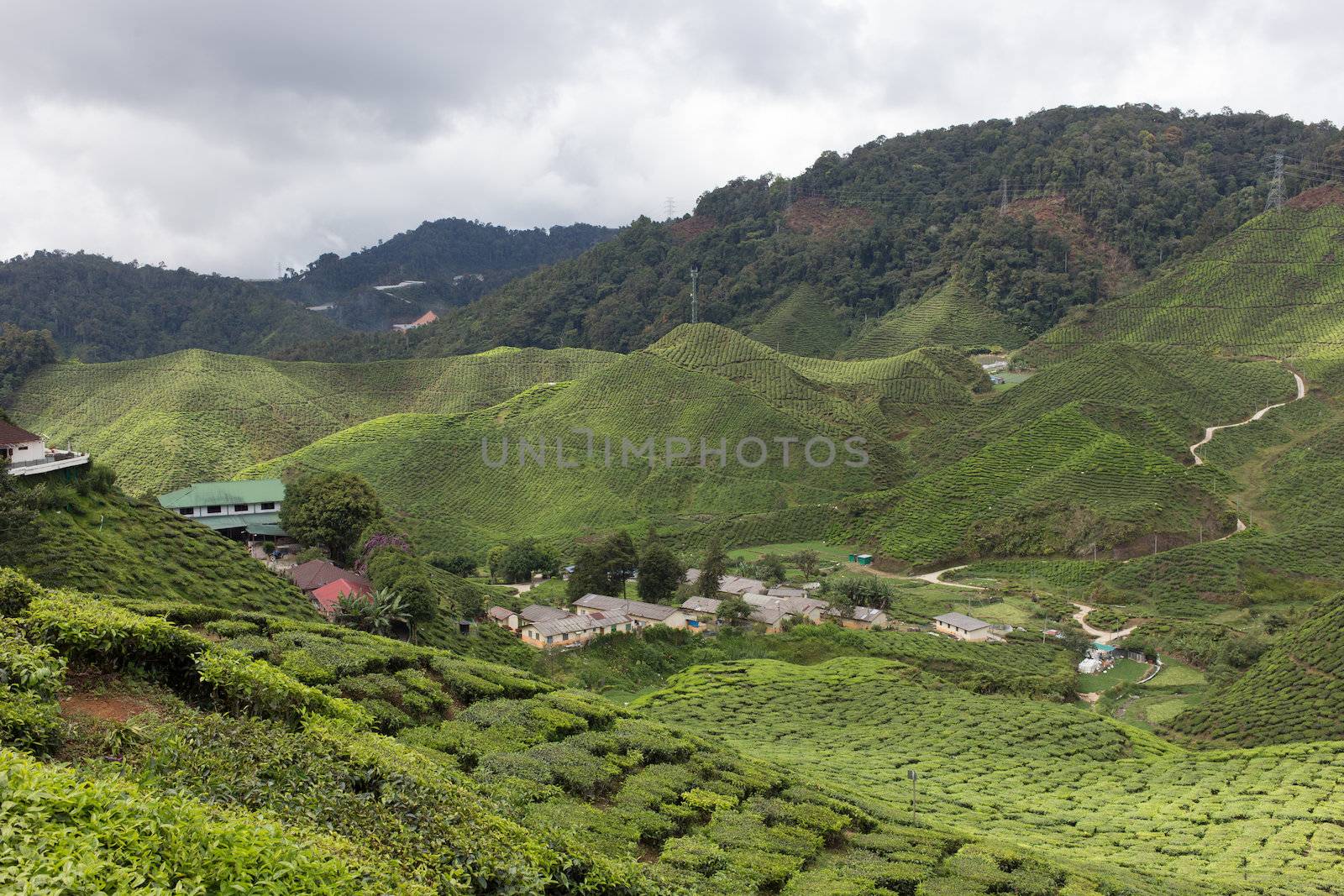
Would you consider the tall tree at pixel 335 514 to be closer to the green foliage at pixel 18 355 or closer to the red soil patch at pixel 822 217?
the green foliage at pixel 18 355

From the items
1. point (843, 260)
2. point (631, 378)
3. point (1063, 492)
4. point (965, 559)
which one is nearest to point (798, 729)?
point (965, 559)

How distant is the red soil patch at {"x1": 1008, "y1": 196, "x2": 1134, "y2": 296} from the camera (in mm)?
109688

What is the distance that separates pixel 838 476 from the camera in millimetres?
A: 72062

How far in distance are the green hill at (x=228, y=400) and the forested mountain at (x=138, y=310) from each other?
37687mm

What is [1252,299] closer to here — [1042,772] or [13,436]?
[1042,772]

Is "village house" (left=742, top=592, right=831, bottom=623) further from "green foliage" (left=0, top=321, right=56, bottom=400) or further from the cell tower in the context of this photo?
the cell tower

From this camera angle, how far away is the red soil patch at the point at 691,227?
141875mm

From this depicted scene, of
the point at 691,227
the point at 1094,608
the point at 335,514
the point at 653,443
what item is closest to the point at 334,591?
the point at 335,514

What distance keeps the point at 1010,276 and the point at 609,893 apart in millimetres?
109168

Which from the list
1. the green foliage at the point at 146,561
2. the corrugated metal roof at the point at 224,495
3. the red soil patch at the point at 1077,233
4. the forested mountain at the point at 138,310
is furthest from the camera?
the forested mountain at the point at 138,310

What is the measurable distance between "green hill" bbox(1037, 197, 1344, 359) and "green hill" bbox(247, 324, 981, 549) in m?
18.0

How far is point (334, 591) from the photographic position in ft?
112

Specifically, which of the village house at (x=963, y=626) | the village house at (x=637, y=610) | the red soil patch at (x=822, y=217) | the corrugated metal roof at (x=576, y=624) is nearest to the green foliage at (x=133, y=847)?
the corrugated metal roof at (x=576, y=624)

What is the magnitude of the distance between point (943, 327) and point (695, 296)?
33051mm
